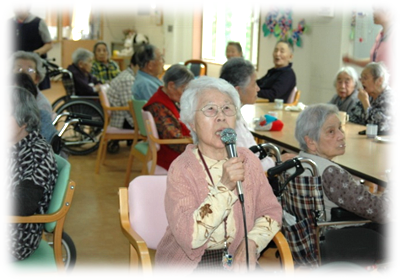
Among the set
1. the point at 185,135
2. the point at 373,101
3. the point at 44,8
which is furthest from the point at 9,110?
the point at 44,8

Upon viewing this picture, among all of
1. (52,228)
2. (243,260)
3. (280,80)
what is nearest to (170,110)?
(52,228)

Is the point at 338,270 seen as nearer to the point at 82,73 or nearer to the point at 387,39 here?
the point at 387,39

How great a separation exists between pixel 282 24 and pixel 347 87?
2709mm

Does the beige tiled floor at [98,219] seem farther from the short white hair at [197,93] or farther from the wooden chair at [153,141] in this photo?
the short white hair at [197,93]

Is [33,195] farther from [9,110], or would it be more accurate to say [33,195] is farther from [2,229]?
[9,110]

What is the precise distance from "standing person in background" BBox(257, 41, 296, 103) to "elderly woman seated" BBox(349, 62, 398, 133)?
42.2 inches

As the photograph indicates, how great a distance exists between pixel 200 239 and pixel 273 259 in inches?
36.8

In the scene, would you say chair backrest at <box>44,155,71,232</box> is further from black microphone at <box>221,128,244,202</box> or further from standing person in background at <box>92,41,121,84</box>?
standing person in background at <box>92,41,121,84</box>

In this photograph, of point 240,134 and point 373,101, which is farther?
point 373,101

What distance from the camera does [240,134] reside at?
2918 millimetres

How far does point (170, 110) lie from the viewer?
3.87m

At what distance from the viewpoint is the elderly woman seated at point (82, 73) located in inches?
243

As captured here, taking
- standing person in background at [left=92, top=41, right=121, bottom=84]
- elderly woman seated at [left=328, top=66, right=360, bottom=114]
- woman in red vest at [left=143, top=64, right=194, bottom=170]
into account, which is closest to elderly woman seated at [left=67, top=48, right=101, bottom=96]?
standing person in background at [left=92, top=41, right=121, bottom=84]

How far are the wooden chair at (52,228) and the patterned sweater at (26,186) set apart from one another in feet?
0.09
